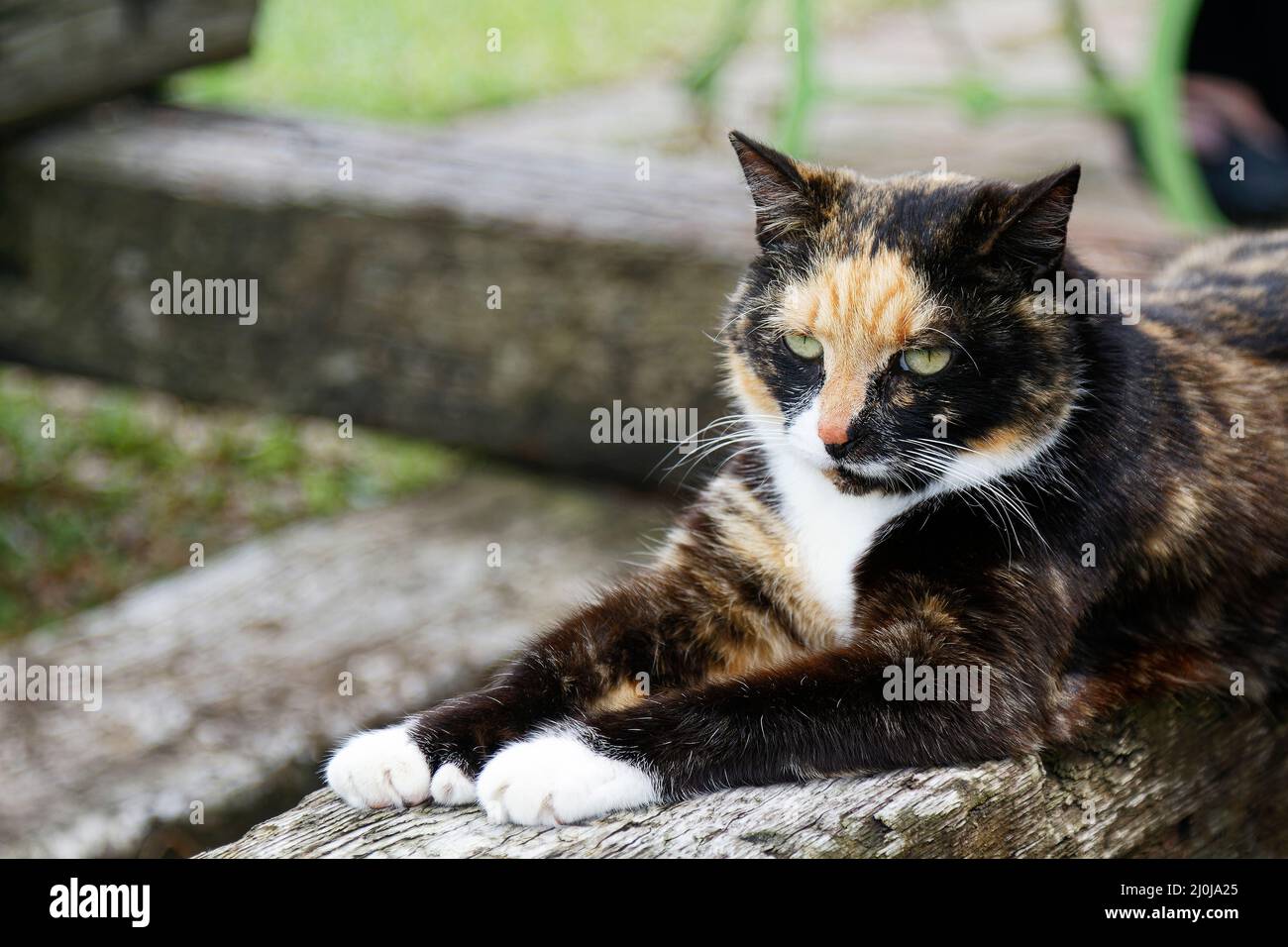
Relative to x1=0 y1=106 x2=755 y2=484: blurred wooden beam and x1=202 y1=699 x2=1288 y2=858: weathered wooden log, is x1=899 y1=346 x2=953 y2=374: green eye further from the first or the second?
x1=0 y1=106 x2=755 y2=484: blurred wooden beam

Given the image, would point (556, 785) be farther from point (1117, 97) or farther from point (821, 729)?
point (1117, 97)

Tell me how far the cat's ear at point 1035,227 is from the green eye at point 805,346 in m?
0.30

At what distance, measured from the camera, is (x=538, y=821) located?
211 centimetres

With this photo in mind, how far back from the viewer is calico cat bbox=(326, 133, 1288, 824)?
221cm

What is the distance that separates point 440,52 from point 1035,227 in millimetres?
7096

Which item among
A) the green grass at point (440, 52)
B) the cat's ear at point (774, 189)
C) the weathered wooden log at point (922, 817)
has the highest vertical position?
the green grass at point (440, 52)

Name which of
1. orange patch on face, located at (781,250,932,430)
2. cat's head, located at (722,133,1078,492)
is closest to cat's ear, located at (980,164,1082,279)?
cat's head, located at (722,133,1078,492)

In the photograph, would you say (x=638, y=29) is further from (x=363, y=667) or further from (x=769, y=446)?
(x=769, y=446)

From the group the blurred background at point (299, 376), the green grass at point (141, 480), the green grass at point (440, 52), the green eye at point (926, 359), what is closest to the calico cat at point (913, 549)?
the green eye at point (926, 359)

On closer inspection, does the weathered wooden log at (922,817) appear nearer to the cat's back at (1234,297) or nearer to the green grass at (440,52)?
the cat's back at (1234,297)

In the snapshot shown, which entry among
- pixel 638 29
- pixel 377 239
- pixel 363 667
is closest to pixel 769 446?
pixel 363 667

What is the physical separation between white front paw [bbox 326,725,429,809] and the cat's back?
5.05ft

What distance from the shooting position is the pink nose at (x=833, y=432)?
89.0 inches
